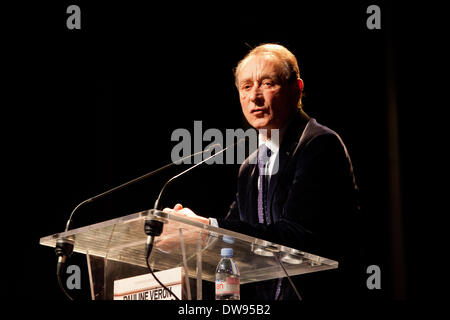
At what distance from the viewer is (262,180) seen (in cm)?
257

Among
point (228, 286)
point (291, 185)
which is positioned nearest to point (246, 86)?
point (291, 185)

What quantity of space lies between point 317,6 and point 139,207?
6.14ft

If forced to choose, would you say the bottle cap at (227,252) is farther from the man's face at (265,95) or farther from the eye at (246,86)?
the eye at (246,86)

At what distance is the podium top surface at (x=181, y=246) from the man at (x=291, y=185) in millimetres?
62

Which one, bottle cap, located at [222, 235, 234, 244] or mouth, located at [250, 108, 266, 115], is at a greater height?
mouth, located at [250, 108, 266, 115]

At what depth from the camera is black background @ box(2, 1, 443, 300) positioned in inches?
126

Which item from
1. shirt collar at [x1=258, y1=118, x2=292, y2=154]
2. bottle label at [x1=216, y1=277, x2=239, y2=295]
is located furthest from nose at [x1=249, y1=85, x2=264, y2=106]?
bottle label at [x1=216, y1=277, x2=239, y2=295]

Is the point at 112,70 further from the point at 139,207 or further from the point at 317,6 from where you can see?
the point at 317,6

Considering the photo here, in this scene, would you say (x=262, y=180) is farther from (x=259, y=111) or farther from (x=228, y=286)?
(x=228, y=286)

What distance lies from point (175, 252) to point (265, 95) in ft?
3.10

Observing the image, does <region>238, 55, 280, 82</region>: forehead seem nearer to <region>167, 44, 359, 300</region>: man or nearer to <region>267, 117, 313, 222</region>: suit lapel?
<region>167, 44, 359, 300</region>: man

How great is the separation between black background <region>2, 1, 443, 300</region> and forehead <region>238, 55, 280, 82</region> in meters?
1.00

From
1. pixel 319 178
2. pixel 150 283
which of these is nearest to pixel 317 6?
pixel 319 178
